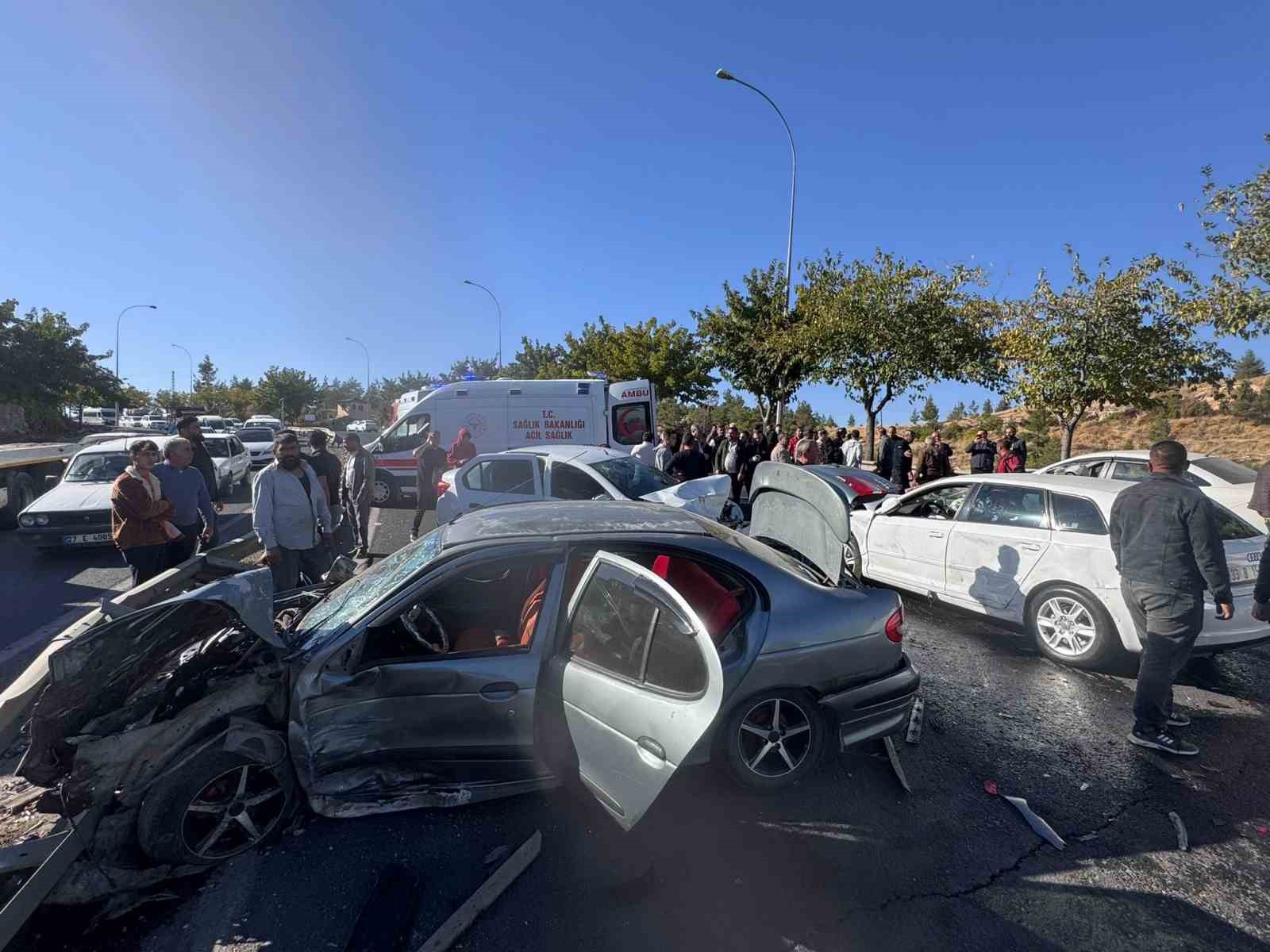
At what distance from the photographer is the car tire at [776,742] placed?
120 inches

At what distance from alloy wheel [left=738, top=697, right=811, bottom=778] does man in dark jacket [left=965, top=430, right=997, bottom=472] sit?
11166 millimetres

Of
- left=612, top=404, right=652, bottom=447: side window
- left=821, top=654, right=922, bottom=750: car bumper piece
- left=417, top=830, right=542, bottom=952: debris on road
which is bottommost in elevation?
left=417, top=830, right=542, bottom=952: debris on road

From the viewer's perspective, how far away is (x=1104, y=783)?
3.34 m

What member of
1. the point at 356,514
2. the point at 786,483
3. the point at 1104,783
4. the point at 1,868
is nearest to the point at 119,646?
the point at 1,868

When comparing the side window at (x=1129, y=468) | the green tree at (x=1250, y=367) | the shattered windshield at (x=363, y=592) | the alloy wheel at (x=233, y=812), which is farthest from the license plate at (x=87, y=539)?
the green tree at (x=1250, y=367)

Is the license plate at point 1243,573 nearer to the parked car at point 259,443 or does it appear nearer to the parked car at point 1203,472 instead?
the parked car at point 1203,472

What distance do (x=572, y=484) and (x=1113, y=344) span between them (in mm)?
11182

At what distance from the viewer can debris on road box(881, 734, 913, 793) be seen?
325 centimetres

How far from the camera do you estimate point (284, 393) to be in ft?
217

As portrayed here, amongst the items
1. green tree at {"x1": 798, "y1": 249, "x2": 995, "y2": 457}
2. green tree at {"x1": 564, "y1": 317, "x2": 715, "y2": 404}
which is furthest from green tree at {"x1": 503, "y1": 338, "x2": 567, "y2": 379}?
green tree at {"x1": 798, "y1": 249, "x2": 995, "y2": 457}

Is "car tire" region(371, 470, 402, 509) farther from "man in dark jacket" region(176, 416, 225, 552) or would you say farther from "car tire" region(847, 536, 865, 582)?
"car tire" region(847, 536, 865, 582)

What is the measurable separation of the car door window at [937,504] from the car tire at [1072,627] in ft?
3.76

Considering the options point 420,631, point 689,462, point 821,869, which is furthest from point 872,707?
point 689,462

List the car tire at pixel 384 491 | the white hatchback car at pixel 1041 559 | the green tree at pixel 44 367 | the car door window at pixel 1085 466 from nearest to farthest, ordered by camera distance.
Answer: the white hatchback car at pixel 1041 559 → the car door window at pixel 1085 466 → the car tire at pixel 384 491 → the green tree at pixel 44 367
